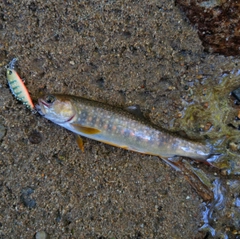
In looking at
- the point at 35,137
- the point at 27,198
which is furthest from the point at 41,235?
the point at 35,137

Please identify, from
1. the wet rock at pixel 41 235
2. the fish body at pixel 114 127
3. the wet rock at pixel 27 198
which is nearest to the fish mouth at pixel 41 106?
the fish body at pixel 114 127

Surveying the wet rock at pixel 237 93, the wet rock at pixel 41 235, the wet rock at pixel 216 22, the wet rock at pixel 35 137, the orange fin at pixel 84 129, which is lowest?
the wet rock at pixel 41 235

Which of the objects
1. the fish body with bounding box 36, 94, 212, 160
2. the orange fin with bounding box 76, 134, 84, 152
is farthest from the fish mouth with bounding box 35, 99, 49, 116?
the orange fin with bounding box 76, 134, 84, 152

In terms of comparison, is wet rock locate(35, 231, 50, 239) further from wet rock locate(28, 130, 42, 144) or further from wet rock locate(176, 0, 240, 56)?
wet rock locate(176, 0, 240, 56)

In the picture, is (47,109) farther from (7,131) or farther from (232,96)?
(232,96)

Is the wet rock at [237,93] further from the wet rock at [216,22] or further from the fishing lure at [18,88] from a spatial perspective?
the fishing lure at [18,88]

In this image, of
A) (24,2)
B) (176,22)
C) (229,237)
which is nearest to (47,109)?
(24,2)
